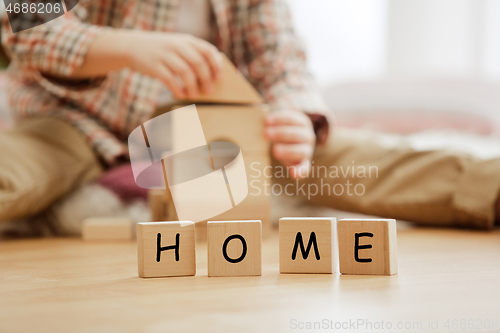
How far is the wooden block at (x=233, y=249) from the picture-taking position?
531 millimetres

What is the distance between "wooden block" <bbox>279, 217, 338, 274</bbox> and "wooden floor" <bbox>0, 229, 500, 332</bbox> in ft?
0.06

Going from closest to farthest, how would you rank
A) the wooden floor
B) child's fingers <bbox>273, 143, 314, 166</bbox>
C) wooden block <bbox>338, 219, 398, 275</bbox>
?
the wooden floor
wooden block <bbox>338, 219, 398, 275</bbox>
child's fingers <bbox>273, 143, 314, 166</bbox>

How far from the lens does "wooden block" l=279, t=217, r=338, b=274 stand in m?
0.54

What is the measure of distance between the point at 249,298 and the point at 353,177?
67cm


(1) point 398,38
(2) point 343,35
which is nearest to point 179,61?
(2) point 343,35

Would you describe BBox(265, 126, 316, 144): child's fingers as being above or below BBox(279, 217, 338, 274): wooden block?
above

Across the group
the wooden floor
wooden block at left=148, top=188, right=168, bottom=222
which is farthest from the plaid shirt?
the wooden floor

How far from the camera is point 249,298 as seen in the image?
42 cm

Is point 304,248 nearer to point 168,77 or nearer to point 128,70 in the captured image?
point 168,77

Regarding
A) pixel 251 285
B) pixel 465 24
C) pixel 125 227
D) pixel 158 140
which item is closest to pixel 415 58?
pixel 465 24

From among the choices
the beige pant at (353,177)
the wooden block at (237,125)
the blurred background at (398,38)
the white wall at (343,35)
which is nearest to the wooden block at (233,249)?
the wooden block at (237,125)

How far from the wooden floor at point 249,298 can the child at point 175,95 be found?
0.31m

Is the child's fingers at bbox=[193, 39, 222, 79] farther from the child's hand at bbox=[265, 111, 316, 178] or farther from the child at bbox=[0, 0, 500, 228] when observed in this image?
the child's hand at bbox=[265, 111, 316, 178]

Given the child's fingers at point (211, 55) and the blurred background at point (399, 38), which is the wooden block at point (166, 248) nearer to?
the child's fingers at point (211, 55)
